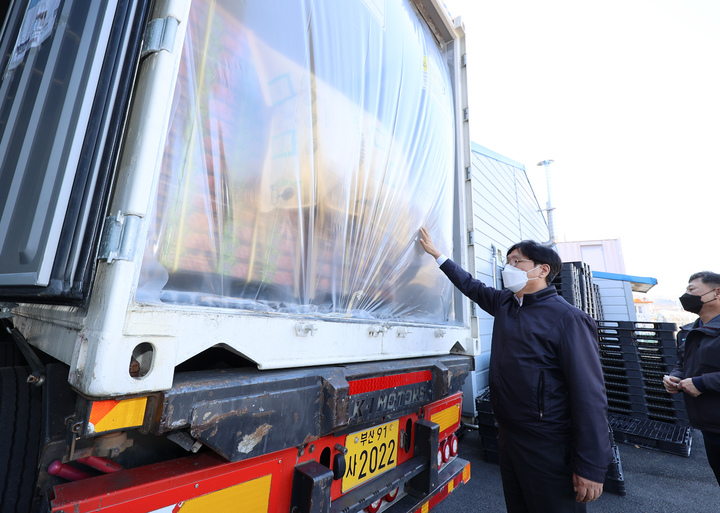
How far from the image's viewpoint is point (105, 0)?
106 centimetres

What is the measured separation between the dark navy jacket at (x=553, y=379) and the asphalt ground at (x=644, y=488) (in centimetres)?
162

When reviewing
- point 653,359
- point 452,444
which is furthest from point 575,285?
point 452,444

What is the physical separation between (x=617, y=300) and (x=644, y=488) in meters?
6.92

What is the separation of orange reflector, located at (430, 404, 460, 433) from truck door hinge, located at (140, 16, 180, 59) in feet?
6.20

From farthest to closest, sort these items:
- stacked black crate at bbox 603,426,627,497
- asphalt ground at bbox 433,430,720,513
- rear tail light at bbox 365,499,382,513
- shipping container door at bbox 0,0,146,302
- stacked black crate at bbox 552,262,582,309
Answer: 1. stacked black crate at bbox 552,262,582,309
2. stacked black crate at bbox 603,426,627,497
3. asphalt ground at bbox 433,430,720,513
4. rear tail light at bbox 365,499,382,513
5. shipping container door at bbox 0,0,146,302

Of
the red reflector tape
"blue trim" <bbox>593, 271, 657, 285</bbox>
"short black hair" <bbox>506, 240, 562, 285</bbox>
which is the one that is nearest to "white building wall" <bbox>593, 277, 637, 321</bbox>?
"blue trim" <bbox>593, 271, 657, 285</bbox>

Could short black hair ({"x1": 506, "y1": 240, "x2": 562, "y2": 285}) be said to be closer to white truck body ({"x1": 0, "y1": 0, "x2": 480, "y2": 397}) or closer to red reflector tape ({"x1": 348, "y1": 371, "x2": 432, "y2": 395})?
white truck body ({"x1": 0, "y1": 0, "x2": 480, "y2": 397})

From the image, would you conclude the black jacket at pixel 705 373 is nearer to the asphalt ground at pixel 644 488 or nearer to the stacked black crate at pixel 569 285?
the asphalt ground at pixel 644 488

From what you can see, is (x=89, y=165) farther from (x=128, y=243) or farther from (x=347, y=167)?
(x=347, y=167)

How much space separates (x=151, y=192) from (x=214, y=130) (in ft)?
0.93

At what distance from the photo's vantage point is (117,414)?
83cm

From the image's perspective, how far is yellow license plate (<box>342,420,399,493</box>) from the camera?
1401mm

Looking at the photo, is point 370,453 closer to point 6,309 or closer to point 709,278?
point 6,309

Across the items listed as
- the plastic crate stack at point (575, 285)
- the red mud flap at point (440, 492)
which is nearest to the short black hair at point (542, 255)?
the red mud flap at point (440, 492)
